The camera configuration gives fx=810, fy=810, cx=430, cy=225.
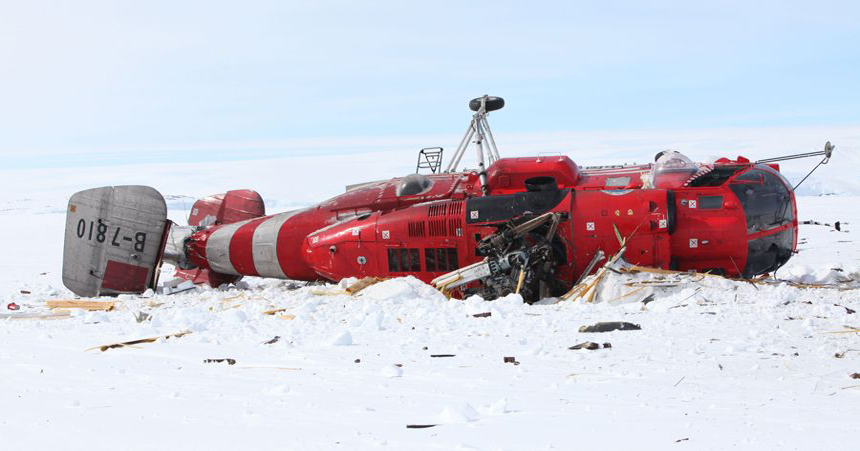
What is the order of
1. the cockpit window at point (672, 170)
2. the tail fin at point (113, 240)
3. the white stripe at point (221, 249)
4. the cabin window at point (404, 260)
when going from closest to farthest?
1. the cockpit window at point (672, 170)
2. the cabin window at point (404, 260)
3. the tail fin at point (113, 240)
4. the white stripe at point (221, 249)

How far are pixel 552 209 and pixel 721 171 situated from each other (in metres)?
2.82

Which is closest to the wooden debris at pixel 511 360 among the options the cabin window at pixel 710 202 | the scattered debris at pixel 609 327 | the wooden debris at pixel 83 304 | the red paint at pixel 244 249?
the scattered debris at pixel 609 327

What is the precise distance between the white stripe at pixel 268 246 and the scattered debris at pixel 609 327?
318 inches

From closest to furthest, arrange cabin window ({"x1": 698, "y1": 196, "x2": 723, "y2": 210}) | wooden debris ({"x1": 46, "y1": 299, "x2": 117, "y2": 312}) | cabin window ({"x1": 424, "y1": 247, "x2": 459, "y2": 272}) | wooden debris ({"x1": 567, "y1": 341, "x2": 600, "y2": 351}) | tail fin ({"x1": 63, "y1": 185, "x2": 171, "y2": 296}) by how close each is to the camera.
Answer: wooden debris ({"x1": 567, "y1": 341, "x2": 600, "y2": 351})
cabin window ({"x1": 698, "y1": 196, "x2": 723, "y2": 210})
cabin window ({"x1": 424, "y1": 247, "x2": 459, "y2": 272})
wooden debris ({"x1": 46, "y1": 299, "x2": 117, "y2": 312})
tail fin ({"x1": 63, "y1": 185, "x2": 171, "y2": 296})

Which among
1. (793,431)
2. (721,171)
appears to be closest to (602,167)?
(721,171)

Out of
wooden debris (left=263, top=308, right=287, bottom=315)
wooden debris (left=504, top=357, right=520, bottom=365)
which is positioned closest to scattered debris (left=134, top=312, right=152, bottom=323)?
wooden debris (left=263, top=308, right=287, bottom=315)

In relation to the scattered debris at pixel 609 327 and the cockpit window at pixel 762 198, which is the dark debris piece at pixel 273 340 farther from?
the cockpit window at pixel 762 198

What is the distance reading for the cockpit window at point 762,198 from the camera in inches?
493

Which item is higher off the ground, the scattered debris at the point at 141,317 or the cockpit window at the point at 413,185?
the cockpit window at the point at 413,185

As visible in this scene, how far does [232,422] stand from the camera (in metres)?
5.49

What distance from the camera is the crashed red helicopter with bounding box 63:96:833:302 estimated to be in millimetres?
12422

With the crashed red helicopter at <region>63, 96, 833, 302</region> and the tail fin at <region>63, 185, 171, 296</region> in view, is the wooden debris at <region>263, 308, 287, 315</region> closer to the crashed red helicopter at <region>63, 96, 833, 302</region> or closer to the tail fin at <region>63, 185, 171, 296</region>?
the crashed red helicopter at <region>63, 96, 833, 302</region>

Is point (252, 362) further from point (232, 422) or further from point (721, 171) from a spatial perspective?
point (721, 171)

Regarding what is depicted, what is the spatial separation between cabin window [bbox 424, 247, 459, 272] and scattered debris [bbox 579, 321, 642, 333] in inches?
178
